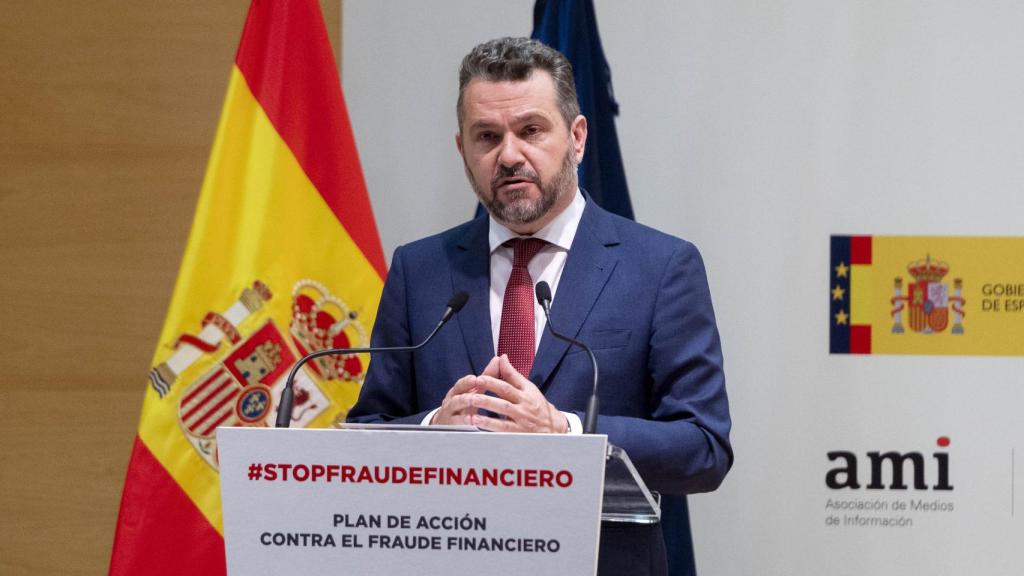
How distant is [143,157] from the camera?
134 inches

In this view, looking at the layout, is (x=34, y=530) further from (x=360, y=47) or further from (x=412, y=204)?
(x=360, y=47)

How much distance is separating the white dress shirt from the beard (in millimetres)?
54

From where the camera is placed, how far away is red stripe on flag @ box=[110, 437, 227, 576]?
264 cm

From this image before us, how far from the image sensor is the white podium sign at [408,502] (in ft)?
4.43

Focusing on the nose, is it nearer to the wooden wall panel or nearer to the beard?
the beard

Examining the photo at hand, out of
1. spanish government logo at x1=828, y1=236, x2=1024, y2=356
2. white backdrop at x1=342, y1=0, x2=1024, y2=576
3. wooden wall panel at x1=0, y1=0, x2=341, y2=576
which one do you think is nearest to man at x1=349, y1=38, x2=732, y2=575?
white backdrop at x1=342, y1=0, x2=1024, y2=576

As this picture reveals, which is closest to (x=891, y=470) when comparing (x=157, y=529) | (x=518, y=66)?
(x=518, y=66)

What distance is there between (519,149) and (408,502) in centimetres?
87

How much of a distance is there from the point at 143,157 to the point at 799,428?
6.87ft

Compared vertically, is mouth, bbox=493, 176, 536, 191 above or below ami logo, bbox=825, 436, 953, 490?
above

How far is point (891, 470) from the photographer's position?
3.09 metres

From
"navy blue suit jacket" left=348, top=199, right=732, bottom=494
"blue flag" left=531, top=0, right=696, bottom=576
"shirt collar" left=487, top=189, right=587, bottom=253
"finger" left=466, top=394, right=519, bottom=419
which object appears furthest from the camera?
"blue flag" left=531, top=0, right=696, bottom=576

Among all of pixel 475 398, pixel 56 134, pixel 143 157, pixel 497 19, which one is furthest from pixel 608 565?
pixel 56 134

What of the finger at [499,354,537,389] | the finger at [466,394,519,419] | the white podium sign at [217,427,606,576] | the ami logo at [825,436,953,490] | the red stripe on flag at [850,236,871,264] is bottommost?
the white podium sign at [217,427,606,576]
